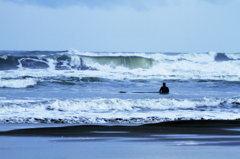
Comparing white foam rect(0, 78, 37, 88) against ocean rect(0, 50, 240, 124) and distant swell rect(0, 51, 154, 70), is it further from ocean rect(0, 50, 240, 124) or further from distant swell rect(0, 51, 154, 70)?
distant swell rect(0, 51, 154, 70)

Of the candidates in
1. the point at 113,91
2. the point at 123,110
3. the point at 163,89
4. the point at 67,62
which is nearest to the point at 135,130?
the point at 123,110

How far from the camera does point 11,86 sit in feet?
65.1

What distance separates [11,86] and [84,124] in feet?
36.7

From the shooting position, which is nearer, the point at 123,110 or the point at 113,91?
the point at 123,110

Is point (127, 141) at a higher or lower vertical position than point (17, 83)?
lower

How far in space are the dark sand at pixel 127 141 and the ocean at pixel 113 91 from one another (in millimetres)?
1361

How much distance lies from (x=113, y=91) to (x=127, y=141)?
11.2m

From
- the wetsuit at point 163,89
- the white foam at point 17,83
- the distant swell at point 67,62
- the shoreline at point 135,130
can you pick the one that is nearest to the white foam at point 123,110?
the shoreline at point 135,130

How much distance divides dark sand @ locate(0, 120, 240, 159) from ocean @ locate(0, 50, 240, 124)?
4.47 ft

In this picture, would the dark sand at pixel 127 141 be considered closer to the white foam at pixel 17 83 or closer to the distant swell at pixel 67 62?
the white foam at pixel 17 83

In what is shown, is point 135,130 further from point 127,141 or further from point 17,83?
point 17,83

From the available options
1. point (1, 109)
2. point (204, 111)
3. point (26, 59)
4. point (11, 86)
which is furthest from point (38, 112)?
point (26, 59)

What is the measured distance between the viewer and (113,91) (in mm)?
18328

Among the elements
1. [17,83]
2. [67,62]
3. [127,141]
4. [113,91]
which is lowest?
[127,141]
